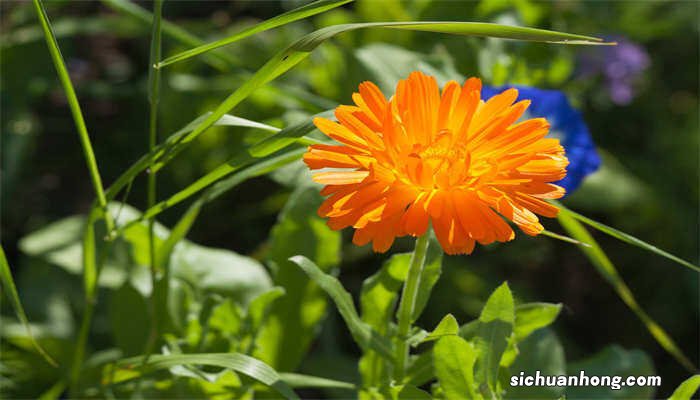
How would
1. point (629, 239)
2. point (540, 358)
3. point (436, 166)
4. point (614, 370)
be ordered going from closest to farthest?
point (436, 166) < point (629, 239) < point (540, 358) < point (614, 370)

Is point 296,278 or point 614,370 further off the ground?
point 296,278

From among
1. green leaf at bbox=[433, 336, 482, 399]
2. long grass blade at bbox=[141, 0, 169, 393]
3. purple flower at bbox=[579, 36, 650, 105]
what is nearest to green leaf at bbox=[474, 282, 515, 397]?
green leaf at bbox=[433, 336, 482, 399]

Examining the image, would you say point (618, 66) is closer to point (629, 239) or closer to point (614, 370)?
point (614, 370)

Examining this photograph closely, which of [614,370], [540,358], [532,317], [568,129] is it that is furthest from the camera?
[568,129]

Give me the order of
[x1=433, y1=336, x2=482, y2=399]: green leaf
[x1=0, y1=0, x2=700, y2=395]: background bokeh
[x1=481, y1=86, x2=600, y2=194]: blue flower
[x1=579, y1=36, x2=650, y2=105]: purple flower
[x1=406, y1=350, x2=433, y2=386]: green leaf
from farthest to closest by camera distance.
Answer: [x1=579, y1=36, x2=650, y2=105]: purple flower
[x1=0, y1=0, x2=700, y2=395]: background bokeh
[x1=481, y1=86, x2=600, y2=194]: blue flower
[x1=406, y1=350, x2=433, y2=386]: green leaf
[x1=433, y1=336, x2=482, y2=399]: green leaf

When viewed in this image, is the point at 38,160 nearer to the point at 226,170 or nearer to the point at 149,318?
the point at 149,318

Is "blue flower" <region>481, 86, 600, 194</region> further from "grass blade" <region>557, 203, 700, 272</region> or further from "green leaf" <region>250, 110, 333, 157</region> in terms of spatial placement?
"green leaf" <region>250, 110, 333, 157</region>

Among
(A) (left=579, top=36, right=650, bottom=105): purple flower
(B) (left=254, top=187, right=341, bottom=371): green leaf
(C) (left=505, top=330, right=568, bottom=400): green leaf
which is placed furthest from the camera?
(A) (left=579, top=36, right=650, bottom=105): purple flower

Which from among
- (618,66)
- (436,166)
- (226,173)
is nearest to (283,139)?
(226,173)

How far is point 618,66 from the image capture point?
193 cm

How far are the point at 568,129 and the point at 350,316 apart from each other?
657 millimetres

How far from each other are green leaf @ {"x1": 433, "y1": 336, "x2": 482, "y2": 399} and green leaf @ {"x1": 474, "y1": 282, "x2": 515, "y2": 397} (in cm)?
4

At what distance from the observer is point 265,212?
5.78 feet

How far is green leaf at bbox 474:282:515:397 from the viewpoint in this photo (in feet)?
3.07
